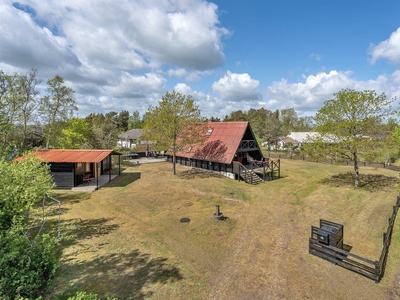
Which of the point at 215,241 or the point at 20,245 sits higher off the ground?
the point at 20,245

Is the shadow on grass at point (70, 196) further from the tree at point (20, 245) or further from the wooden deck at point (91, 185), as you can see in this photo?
the tree at point (20, 245)

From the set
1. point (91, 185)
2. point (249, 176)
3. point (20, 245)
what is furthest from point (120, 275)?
point (249, 176)

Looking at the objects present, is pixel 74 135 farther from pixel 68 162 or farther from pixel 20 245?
pixel 20 245

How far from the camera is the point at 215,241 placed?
10.2 meters

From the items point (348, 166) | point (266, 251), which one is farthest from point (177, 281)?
point (348, 166)

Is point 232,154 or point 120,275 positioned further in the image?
point 232,154

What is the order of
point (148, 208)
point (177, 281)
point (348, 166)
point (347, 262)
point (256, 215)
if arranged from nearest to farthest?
point (177, 281)
point (347, 262)
point (256, 215)
point (148, 208)
point (348, 166)

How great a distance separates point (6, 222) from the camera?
242 inches

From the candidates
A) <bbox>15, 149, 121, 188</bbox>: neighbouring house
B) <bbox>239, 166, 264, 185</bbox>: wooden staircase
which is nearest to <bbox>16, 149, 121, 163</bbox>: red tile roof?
<bbox>15, 149, 121, 188</bbox>: neighbouring house

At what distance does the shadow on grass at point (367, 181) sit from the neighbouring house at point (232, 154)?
5560 millimetres

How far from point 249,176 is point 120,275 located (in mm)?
15819

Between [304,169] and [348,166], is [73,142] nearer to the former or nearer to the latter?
[304,169]

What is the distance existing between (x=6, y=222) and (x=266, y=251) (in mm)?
9587

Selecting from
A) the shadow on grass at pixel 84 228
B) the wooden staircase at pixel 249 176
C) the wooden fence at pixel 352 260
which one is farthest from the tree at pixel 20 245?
the wooden staircase at pixel 249 176
